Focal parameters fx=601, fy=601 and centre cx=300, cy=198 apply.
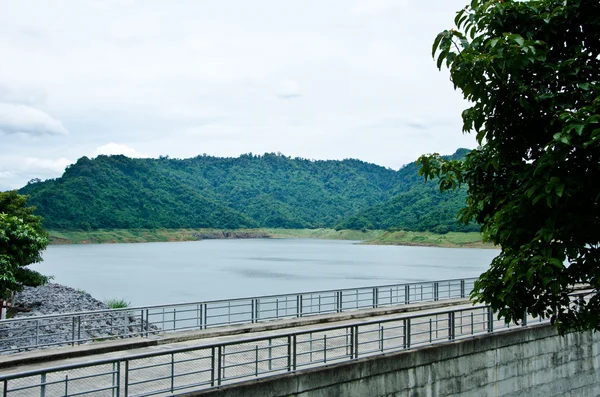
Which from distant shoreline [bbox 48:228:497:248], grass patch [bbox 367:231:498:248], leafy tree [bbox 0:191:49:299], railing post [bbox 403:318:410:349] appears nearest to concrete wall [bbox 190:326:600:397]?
railing post [bbox 403:318:410:349]

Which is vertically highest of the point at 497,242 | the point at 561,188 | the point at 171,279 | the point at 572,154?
the point at 572,154

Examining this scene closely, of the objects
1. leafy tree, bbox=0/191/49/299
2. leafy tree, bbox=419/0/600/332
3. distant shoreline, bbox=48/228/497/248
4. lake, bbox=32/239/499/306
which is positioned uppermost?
leafy tree, bbox=419/0/600/332

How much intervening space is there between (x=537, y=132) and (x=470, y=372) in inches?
348

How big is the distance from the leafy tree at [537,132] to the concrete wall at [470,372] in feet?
15.3

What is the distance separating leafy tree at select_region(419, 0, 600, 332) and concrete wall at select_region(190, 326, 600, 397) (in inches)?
184

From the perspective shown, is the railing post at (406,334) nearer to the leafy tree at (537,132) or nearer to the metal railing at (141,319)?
the metal railing at (141,319)

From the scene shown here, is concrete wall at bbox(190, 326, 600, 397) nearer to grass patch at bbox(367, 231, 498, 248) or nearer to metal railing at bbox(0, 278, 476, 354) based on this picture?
metal railing at bbox(0, 278, 476, 354)

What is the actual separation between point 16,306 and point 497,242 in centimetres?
4009

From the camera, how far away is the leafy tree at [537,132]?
6.33 meters

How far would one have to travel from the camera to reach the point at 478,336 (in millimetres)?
14859

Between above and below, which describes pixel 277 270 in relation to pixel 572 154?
below

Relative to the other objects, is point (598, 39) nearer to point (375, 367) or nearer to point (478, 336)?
point (375, 367)

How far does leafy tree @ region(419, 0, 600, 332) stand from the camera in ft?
20.8

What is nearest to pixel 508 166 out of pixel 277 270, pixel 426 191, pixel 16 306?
pixel 16 306
